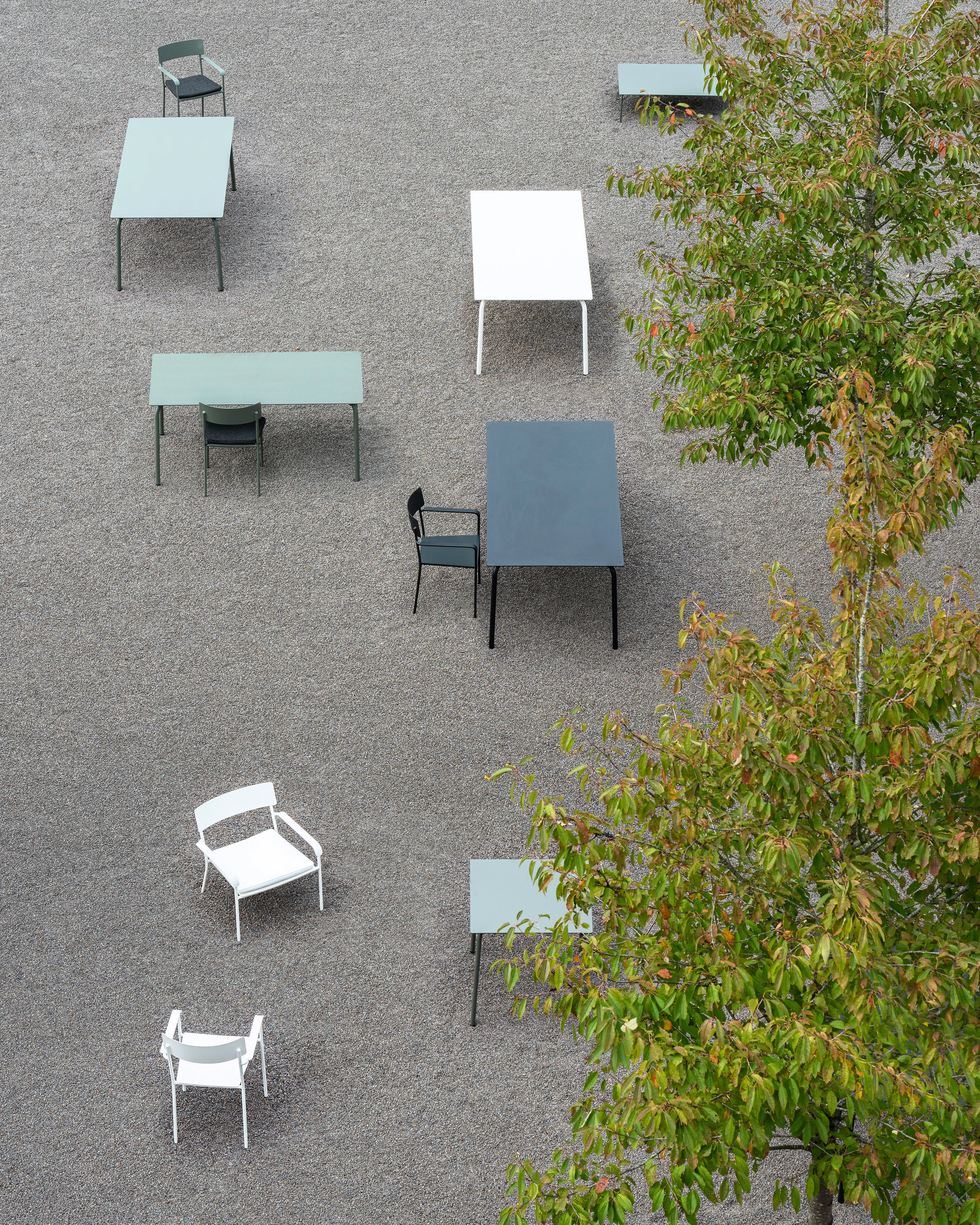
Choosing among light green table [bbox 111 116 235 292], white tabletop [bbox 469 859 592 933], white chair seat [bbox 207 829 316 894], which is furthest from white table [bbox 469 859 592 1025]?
light green table [bbox 111 116 235 292]

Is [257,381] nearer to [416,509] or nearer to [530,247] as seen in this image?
[416,509]

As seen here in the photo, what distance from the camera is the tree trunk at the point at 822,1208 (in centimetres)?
628

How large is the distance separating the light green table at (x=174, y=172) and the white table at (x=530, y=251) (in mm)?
2460

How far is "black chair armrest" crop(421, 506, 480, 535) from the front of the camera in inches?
437

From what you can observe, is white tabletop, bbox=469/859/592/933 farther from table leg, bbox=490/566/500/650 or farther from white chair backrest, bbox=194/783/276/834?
table leg, bbox=490/566/500/650

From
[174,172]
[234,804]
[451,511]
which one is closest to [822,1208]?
[234,804]

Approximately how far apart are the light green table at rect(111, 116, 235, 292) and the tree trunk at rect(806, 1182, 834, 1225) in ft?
33.5

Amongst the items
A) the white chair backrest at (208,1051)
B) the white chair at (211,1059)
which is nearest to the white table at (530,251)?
the white chair at (211,1059)

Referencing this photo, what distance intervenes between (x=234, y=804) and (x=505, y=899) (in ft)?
6.20

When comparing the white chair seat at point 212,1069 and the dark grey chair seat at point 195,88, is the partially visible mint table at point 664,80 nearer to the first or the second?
the dark grey chair seat at point 195,88

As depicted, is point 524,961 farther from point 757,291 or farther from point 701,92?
point 701,92

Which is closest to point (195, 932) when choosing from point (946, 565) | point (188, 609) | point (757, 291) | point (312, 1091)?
point (312, 1091)

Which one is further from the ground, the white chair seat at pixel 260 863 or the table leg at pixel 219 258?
the table leg at pixel 219 258

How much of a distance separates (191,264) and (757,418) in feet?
25.6
